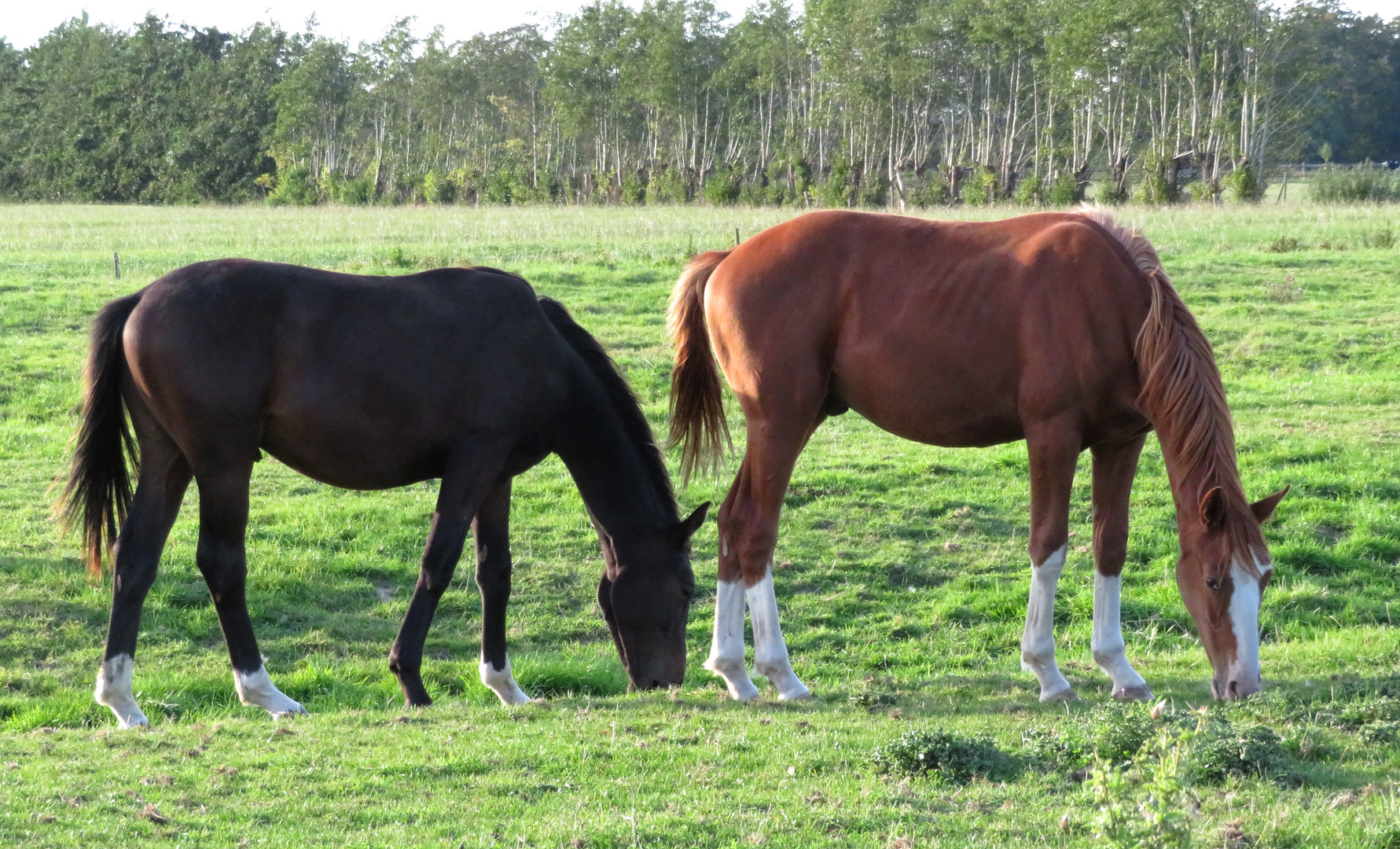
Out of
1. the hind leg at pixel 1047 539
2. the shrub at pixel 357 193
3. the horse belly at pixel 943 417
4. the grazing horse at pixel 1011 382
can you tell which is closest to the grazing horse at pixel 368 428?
the grazing horse at pixel 1011 382

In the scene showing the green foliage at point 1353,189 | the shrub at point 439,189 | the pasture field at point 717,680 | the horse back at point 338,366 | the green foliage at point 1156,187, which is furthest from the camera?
the shrub at point 439,189

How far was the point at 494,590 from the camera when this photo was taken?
5.87 m

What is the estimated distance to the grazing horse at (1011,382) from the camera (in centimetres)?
491

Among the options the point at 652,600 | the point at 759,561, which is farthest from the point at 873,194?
the point at 759,561

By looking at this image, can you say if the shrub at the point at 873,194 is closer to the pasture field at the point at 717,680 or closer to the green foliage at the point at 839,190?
the green foliage at the point at 839,190

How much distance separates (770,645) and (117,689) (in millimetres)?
2936

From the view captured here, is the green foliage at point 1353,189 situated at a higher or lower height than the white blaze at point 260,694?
higher

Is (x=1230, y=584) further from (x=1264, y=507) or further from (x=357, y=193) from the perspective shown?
(x=357, y=193)

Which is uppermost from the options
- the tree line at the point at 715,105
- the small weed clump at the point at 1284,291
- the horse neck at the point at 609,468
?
the tree line at the point at 715,105

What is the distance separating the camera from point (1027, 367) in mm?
5254

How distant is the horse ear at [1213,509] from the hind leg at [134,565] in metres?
4.46

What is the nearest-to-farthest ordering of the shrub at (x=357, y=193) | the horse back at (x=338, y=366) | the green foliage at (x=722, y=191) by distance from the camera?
the horse back at (x=338, y=366) → the green foliage at (x=722, y=191) → the shrub at (x=357, y=193)

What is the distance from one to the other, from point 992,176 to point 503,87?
134 feet

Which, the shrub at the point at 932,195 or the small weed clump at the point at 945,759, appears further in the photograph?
the shrub at the point at 932,195
